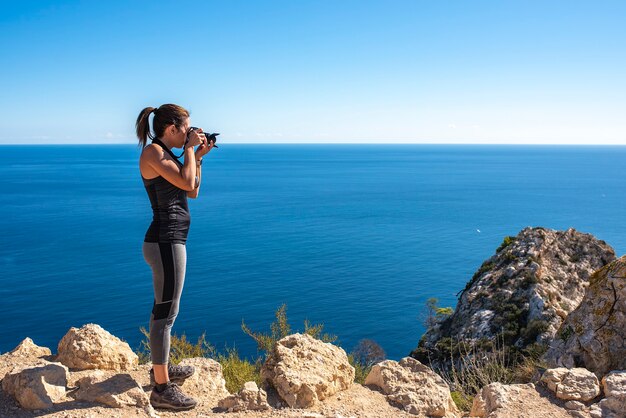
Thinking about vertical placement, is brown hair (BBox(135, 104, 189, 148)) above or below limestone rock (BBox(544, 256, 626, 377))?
above

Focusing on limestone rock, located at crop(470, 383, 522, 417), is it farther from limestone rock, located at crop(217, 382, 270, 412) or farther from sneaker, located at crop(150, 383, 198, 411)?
sneaker, located at crop(150, 383, 198, 411)

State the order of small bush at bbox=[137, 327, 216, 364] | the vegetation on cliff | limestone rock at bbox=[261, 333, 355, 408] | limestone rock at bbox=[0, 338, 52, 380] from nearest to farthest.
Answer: limestone rock at bbox=[261, 333, 355, 408] → limestone rock at bbox=[0, 338, 52, 380] → the vegetation on cliff → small bush at bbox=[137, 327, 216, 364]

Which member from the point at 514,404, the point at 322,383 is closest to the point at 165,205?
the point at 322,383

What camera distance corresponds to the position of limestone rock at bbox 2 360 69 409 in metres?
4.27

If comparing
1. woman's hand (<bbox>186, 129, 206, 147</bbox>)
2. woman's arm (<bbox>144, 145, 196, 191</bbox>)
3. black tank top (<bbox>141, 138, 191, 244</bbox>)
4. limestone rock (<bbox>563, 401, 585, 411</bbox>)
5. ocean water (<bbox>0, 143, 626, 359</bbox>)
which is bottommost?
ocean water (<bbox>0, 143, 626, 359</bbox>)

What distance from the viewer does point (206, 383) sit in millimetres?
5125

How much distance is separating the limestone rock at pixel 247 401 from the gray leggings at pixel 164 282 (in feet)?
2.68

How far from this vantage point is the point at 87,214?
2704 inches

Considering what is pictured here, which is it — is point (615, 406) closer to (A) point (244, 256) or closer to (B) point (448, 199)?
(A) point (244, 256)

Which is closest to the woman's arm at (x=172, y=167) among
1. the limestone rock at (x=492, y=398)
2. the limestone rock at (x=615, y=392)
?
the limestone rock at (x=492, y=398)

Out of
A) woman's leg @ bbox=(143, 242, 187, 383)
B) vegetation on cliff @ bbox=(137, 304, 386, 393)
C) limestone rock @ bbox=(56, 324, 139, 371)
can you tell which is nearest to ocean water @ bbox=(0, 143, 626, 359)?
vegetation on cliff @ bbox=(137, 304, 386, 393)

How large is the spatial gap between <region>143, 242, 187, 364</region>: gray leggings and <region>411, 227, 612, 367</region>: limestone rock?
9.55 m

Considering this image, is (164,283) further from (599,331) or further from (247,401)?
(599,331)

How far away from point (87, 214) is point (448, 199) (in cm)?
5805
